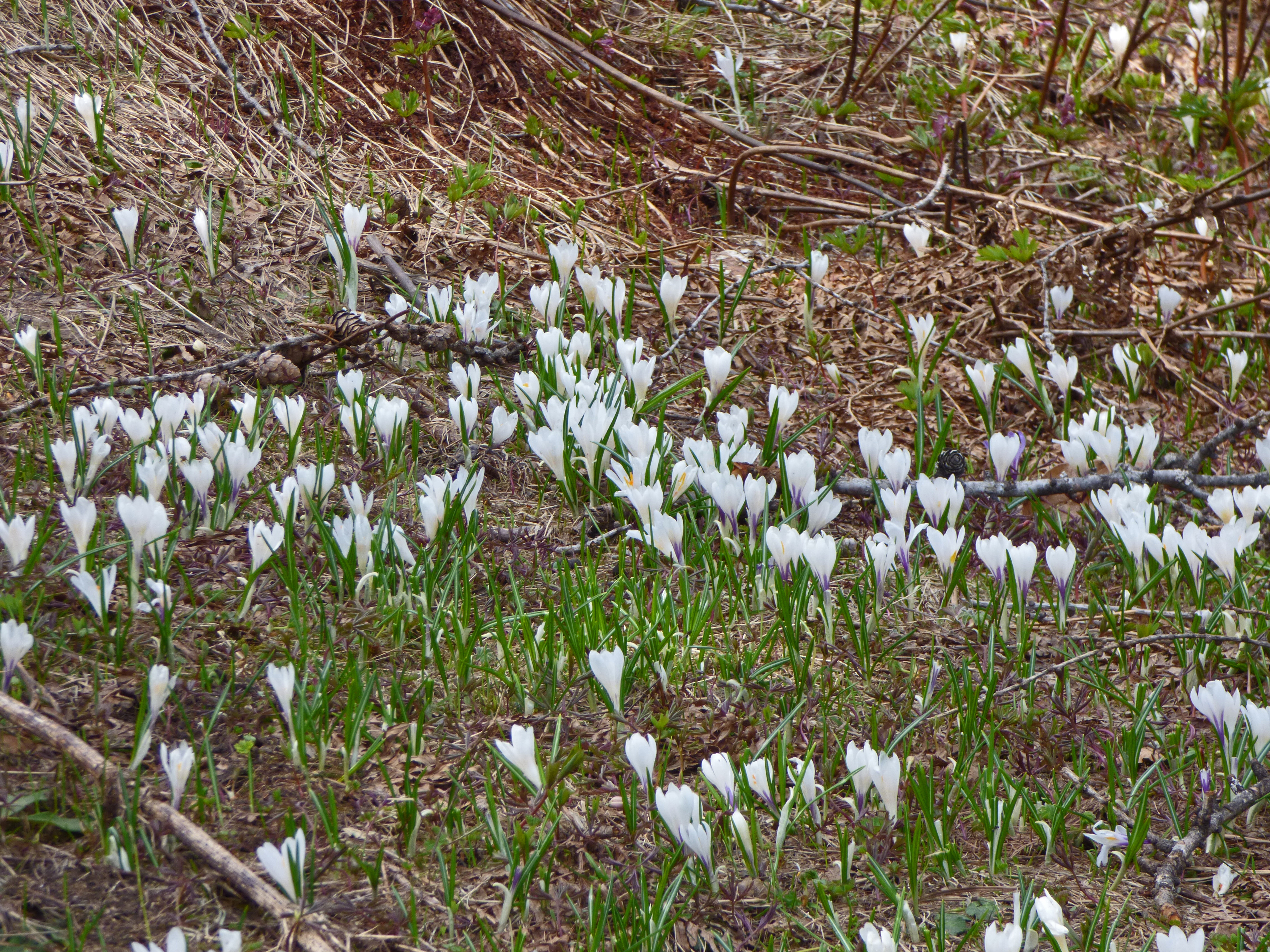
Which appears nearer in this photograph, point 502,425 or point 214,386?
point 502,425

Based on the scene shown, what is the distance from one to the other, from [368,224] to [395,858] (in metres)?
2.94

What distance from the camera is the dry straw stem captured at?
5.84ft

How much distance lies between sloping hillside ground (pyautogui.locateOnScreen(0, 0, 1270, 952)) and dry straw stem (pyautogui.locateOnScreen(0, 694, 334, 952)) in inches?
Result: 0.5

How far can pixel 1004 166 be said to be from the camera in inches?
221

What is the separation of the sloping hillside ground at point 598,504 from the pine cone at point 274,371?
1.0 inches

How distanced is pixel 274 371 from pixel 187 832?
1796 mm

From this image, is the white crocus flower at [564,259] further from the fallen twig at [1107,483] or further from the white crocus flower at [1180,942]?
the white crocus flower at [1180,942]

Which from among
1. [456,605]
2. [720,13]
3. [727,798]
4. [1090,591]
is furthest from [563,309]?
[720,13]

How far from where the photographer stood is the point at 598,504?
124 inches

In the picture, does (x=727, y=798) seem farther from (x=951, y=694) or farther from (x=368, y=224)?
(x=368, y=224)

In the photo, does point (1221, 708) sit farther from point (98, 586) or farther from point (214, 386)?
point (214, 386)

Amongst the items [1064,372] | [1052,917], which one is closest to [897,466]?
[1064,372]

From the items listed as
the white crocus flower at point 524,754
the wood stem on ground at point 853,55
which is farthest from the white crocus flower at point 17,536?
the wood stem on ground at point 853,55

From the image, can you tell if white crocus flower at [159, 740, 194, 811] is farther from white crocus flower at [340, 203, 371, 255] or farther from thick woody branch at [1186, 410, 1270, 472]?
thick woody branch at [1186, 410, 1270, 472]
